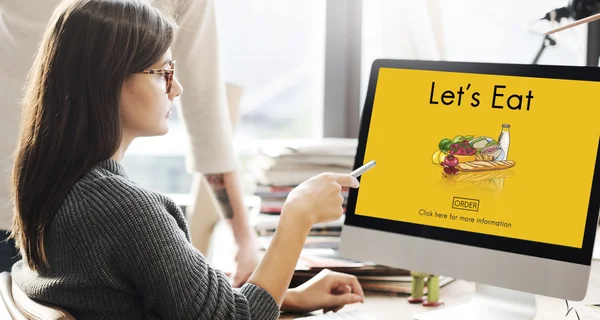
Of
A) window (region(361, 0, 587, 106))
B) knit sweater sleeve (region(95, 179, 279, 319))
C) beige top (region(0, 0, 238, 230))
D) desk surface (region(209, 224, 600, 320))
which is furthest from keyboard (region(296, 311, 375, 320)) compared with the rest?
window (region(361, 0, 587, 106))

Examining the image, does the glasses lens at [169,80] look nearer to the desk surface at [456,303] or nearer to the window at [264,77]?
the desk surface at [456,303]

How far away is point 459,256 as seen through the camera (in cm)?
121

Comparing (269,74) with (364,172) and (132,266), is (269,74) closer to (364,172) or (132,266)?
(364,172)

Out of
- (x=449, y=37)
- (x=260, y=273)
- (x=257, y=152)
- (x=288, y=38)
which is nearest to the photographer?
(x=260, y=273)

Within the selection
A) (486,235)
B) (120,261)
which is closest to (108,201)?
(120,261)

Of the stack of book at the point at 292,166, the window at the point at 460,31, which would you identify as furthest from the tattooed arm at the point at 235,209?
the window at the point at 460,31

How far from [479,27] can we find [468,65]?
37.6 inches

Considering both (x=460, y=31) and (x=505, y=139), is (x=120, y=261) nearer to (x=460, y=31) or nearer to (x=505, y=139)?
(x=505, y=139)

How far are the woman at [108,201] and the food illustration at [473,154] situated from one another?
27 centimetres

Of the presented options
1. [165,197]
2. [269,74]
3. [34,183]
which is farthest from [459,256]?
[269,74]

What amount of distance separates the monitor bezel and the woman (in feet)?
0.60

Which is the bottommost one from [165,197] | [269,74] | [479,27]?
[165,197]

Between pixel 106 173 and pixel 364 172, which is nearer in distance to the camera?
pixel 106 173

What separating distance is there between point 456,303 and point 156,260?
2.24ft
